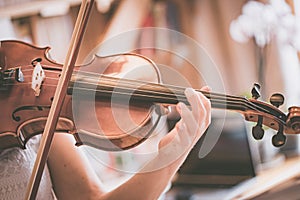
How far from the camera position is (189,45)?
1.54 metres

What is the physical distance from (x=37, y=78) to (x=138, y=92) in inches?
7.1

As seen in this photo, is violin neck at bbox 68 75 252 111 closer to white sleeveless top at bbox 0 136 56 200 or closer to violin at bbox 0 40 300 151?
violin at bbox 0 40 300 151

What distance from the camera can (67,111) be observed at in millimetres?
878

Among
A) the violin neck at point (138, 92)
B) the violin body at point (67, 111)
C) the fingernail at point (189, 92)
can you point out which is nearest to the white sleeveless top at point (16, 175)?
the violin body at point (67, 111)

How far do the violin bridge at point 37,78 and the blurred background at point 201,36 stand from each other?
18.5 inches

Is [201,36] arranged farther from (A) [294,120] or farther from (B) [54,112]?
(B) [54,112]

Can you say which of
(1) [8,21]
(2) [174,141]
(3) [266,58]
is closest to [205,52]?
(3) [266,58]

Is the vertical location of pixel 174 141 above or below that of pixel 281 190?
above

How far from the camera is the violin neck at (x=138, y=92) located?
875 millimetres

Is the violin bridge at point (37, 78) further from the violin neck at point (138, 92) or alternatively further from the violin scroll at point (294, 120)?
the violin scroll at point (294, 120)

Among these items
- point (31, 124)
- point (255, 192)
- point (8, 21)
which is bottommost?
point (255, 192)

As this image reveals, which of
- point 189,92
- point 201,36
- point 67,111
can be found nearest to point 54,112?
point 67,111

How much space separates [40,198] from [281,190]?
630 millimetres

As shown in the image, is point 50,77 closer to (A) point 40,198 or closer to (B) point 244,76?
(A) point 40,198
